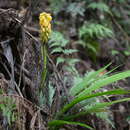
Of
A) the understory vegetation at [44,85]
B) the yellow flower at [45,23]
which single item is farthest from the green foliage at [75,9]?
the yellow flower at [45,23]

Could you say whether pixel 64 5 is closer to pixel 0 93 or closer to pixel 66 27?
pixel 66 27

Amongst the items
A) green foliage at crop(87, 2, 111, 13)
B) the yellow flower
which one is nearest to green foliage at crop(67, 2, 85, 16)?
green foliage at crop(87, 2, 111, 13)

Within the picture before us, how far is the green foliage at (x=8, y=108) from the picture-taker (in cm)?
151

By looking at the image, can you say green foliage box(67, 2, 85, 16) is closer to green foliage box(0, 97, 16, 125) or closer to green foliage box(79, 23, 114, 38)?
green foliage box(79, 23, 114, 38)

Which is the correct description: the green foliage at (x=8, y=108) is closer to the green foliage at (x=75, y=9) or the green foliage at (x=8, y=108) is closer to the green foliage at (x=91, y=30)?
the green foliage at (x=91, y=30)

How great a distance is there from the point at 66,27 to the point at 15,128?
237 cm

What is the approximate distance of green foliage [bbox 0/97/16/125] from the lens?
1.51 m

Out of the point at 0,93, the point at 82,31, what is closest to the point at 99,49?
the point at 82,31

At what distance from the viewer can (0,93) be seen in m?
1.60

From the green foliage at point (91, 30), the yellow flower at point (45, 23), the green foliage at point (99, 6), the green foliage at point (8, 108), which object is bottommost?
the green foliage at point (8, 108)

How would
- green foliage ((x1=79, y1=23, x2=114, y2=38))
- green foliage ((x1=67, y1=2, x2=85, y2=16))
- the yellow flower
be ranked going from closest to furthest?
the yellow flower → green foliage ((x1=79, y1=23, x2=114, y2=38)) → green foliage ((x1=67, y1=2, x2=85, y2=16))

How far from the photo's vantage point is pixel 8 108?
153cm

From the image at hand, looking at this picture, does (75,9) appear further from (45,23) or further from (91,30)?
(45,23)

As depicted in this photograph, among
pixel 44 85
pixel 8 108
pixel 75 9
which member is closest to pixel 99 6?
pixel 75 9
